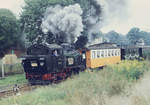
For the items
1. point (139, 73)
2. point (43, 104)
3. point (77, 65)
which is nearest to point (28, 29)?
point (77, 65)

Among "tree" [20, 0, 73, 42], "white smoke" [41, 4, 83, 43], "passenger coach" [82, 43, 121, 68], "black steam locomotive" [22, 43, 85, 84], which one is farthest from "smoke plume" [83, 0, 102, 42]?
"black steam locomotive" [22, 43, 85, 84]

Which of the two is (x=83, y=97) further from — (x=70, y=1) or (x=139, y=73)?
(x=70, y=1)

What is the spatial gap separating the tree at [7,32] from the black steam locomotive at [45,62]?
20.9 metres

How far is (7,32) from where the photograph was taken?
32.3 m

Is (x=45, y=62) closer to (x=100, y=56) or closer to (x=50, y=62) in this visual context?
(x=50, y=62)

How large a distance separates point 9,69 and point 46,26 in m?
5.74

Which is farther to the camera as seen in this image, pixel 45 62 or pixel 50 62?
pixel 50 62

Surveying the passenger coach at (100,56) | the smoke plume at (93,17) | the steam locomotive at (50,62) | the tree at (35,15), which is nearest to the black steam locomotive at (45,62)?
the steam locomotive at (50,62)

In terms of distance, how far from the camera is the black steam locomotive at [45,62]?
12.0 meters

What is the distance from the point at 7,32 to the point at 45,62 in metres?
23.0

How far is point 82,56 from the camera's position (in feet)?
51.8

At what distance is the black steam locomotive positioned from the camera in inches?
471

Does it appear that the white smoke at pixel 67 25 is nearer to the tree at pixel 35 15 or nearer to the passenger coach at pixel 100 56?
the passenger coach at pixel 100 56

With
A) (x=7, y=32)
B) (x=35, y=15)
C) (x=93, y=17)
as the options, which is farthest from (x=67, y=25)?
(x=7, y=32)
